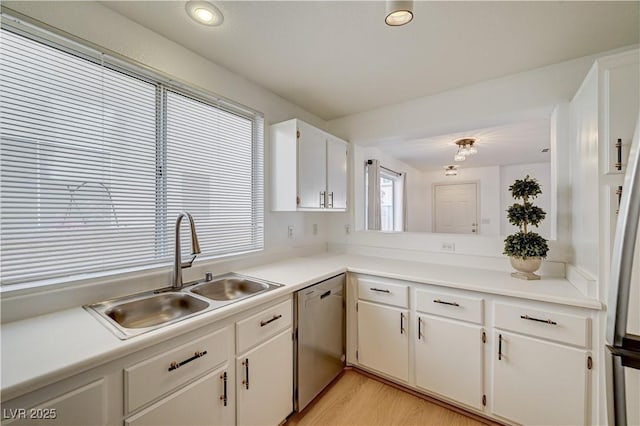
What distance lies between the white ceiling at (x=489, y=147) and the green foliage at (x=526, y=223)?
3.93ft

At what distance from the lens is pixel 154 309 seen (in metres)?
1.47

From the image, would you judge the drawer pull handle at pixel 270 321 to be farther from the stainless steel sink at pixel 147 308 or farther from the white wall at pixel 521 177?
the white wall at pixel 521 177

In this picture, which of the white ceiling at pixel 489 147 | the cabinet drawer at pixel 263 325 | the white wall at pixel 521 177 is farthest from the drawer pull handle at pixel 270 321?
the white wall at pixel 521 177

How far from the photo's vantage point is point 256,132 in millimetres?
2268

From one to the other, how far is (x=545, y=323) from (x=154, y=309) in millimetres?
2194

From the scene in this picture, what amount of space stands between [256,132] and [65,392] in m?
1.92

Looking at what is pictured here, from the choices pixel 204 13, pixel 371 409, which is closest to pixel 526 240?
pixel 371 409

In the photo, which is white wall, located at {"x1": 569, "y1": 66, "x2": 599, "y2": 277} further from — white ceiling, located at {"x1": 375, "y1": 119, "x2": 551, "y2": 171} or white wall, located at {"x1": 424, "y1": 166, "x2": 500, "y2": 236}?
white wall, located at {"x1": 424, "y1": 166, "x2": 500, "y2": 236}

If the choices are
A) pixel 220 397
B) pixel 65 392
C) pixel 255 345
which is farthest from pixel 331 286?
pixel 65 392

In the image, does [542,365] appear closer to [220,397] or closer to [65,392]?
[220,397]

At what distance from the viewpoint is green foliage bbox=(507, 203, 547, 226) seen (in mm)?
→ 1864

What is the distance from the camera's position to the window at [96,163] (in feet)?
3.83

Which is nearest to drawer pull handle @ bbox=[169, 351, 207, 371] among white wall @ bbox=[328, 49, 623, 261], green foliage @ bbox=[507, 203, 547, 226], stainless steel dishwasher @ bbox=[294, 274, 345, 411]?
stainless steel dishwasher @ bbox=[294, 274, 345, 411]

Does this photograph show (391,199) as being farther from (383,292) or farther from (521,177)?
(383,292)
